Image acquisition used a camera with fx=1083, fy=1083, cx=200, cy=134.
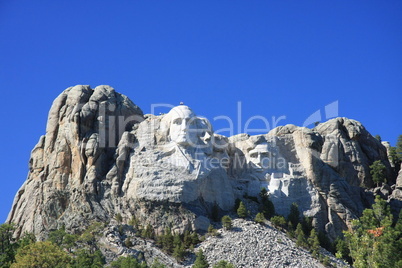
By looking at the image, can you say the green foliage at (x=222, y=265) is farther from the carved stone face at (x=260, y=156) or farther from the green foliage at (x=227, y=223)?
the carved stone face at (x=260, y=156)

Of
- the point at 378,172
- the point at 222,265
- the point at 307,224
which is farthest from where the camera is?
the point at 378,172

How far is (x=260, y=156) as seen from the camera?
111m

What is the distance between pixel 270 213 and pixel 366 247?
1955 cm

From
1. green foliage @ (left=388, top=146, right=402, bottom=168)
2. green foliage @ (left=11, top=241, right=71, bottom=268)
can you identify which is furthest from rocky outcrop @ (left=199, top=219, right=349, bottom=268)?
green foliage @ (left=388, top=146, right=402, bottom=168)

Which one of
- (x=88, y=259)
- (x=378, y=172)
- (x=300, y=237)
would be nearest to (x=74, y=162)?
(x=88, y=259)

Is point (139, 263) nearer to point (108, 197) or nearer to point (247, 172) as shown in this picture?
point (108, 197)

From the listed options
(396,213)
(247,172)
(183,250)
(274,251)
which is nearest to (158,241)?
(183,250)

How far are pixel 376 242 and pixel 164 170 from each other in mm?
24225

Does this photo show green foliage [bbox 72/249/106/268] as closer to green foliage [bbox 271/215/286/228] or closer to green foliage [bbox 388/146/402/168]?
green foliage [bbox 271/215/286/228]

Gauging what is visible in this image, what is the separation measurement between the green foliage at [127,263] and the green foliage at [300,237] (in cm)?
1603

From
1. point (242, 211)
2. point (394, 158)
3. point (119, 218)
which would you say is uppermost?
point (394, 158)

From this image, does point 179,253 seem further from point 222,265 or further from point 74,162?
point 74,162

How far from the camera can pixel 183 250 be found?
94.9 meters

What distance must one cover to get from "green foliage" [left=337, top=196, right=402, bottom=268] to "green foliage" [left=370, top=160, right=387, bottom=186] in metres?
23.9
